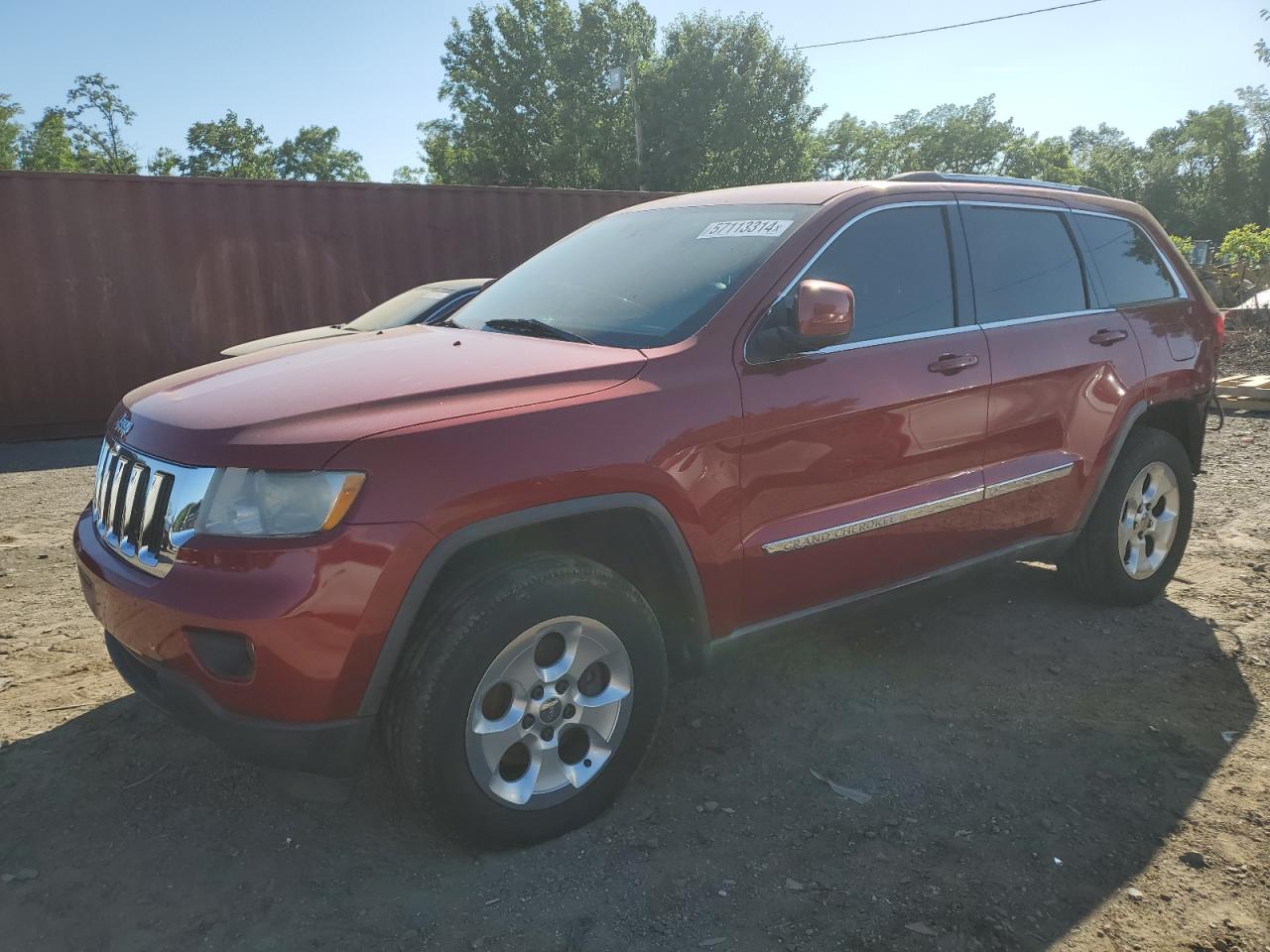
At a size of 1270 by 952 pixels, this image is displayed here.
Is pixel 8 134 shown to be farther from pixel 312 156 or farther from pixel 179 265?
pixel 179 265

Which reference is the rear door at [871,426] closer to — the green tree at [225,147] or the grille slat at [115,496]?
the grille slat at [115,496]

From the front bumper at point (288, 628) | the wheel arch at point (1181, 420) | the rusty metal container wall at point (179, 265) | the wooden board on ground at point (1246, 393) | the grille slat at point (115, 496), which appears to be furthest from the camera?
the rusty metal container wall at point (179, 265)

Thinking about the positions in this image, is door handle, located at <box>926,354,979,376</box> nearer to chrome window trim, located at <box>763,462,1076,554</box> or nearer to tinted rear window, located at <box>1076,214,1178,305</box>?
chrome window trim, located at <box>763,462,1076,554</box>

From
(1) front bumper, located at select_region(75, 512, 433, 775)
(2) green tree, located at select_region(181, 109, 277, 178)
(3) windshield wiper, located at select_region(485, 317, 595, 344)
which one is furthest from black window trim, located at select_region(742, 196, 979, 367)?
(2) green tree, located at select_region(181, 109, 277, 178)

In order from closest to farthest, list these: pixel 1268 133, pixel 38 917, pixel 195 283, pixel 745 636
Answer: pixel 38 917 < pixel 745 636 < pixel 195 283 < pixel 1268 133

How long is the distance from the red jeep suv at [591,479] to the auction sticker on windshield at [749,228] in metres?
0.02

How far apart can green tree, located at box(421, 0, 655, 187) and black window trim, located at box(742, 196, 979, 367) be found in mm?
35189

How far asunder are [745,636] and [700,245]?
1.30m

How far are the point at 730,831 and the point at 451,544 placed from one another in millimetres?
1180

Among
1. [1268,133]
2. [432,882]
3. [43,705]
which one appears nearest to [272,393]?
[432,882]

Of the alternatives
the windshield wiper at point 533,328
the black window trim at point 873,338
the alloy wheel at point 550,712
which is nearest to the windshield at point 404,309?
the windshield wiper at point 533,328

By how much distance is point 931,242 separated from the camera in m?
3.42

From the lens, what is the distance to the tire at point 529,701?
2316mm

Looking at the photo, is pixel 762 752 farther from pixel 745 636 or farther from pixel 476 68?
pixel 476 68
